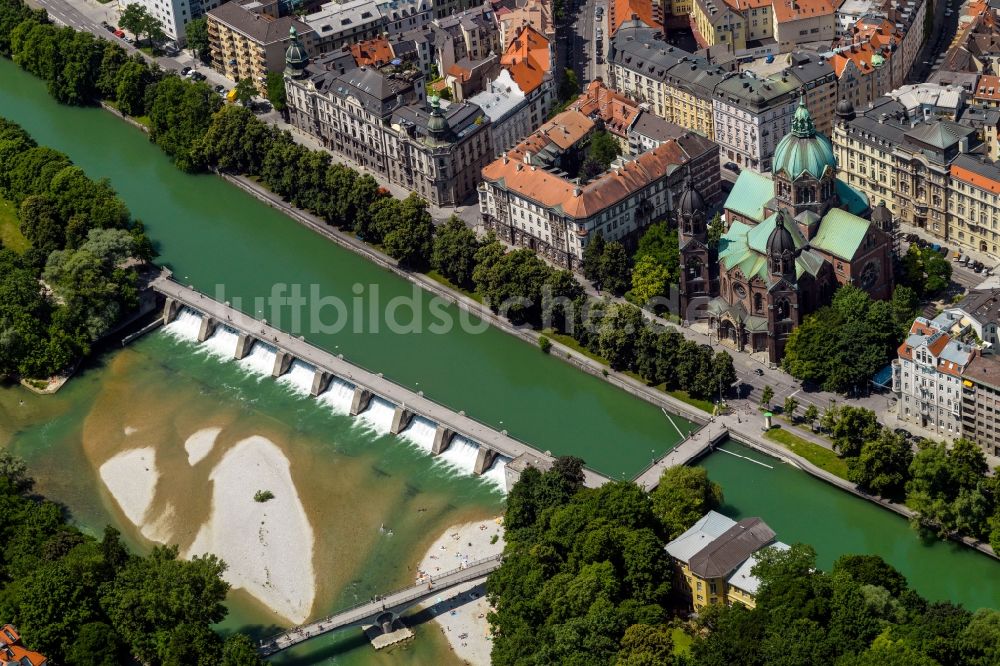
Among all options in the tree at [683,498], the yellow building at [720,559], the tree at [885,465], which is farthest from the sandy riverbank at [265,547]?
the tree at [885,465]


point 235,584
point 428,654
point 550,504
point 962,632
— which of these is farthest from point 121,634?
point 962,632

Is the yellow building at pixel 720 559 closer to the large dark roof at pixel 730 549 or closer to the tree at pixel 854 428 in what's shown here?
the large dark roof at pixel 730 549

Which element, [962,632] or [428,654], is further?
[428,654]

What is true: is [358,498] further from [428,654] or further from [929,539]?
[929,539]

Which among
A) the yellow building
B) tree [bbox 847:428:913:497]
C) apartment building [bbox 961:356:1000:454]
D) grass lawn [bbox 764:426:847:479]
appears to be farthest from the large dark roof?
apartment building [bbox 961:356:1000:454]

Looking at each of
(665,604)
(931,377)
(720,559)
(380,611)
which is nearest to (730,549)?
(720,559)

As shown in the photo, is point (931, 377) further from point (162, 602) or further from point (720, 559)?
point (162, 602)
